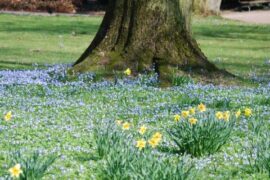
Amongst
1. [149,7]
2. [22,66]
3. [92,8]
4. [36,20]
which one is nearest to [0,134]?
[149,7]

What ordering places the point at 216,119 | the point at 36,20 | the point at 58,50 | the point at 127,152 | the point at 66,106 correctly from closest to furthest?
the point at 127,152, the point at 216,119, the point at 66,106, the point at 58,50, the point at 36,20

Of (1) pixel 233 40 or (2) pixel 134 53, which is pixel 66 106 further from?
(1) pixel 233 40

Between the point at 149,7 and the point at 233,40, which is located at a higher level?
the point at 149,7

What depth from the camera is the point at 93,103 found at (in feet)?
28.7

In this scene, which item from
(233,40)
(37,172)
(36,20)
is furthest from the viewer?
(36,20)

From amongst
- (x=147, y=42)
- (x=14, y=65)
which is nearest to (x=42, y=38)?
(x=14, y=65)

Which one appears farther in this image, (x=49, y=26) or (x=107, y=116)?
(x=49, y=26)

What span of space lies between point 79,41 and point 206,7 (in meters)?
12.5

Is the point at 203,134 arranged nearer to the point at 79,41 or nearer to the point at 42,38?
the point at 79,41

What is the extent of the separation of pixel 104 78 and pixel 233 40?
11333 mm

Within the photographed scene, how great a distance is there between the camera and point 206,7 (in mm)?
31422

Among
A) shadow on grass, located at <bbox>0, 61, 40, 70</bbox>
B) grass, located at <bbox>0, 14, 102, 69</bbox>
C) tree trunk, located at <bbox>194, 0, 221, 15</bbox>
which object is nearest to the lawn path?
tree trunk, located at <bbox>194, 0, 221, 15</bbox>

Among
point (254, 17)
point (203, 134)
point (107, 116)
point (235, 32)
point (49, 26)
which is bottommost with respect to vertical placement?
point (254, 17)

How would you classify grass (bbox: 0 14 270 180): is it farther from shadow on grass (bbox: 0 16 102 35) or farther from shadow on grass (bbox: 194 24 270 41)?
shadow on grass (bbox: 0 16 102 35)
